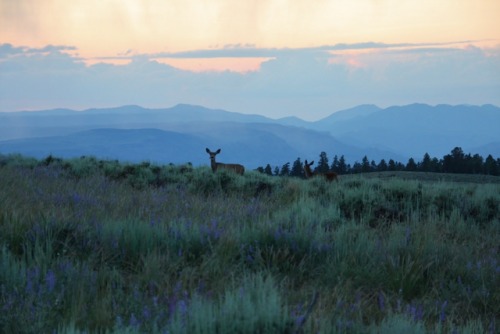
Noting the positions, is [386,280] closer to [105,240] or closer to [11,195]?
[105,240]

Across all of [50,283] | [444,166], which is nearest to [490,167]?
[444,166]

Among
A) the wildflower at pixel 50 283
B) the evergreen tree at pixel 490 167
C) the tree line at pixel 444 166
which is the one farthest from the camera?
the tree line at pixel 444 166

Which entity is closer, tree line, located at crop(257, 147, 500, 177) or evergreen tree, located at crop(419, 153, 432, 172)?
tree line, located at crop(257, 147, 500, 177)

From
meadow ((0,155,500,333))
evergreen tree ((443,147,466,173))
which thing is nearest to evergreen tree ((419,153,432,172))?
evergreen tree ((443,147,466,173))

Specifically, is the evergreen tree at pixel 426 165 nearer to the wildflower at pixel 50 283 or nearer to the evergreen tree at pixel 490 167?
the evergreen tree at pixel 490 167

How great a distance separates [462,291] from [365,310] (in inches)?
49.2

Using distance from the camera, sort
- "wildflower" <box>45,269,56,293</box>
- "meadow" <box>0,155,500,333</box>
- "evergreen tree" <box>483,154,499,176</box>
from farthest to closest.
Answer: "evergreen tree" <box>483,154,499,176</box> < "wildflower" <box>45,269,56,293</box> < "meadow" <box>0,155,500,333</box>

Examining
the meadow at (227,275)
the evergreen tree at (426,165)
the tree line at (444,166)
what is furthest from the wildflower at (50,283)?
the evergreen tree at (426,165)

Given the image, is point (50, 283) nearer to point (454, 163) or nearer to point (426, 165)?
point (454, 163)

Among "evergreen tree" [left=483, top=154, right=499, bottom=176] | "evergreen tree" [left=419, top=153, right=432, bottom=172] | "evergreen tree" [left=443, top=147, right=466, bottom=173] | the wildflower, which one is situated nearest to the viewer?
the wildflower

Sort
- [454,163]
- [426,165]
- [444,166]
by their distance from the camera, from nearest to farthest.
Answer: [454,163] → [444,166] → [426,165]

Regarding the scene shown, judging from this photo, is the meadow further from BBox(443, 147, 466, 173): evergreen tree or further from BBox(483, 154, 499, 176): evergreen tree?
BBox(443, 147, 466, 173): evergreen tree

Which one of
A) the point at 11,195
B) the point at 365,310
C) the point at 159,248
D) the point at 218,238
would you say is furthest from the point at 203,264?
the point at 11,195

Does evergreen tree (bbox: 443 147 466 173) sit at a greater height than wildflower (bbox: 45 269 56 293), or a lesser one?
greater
